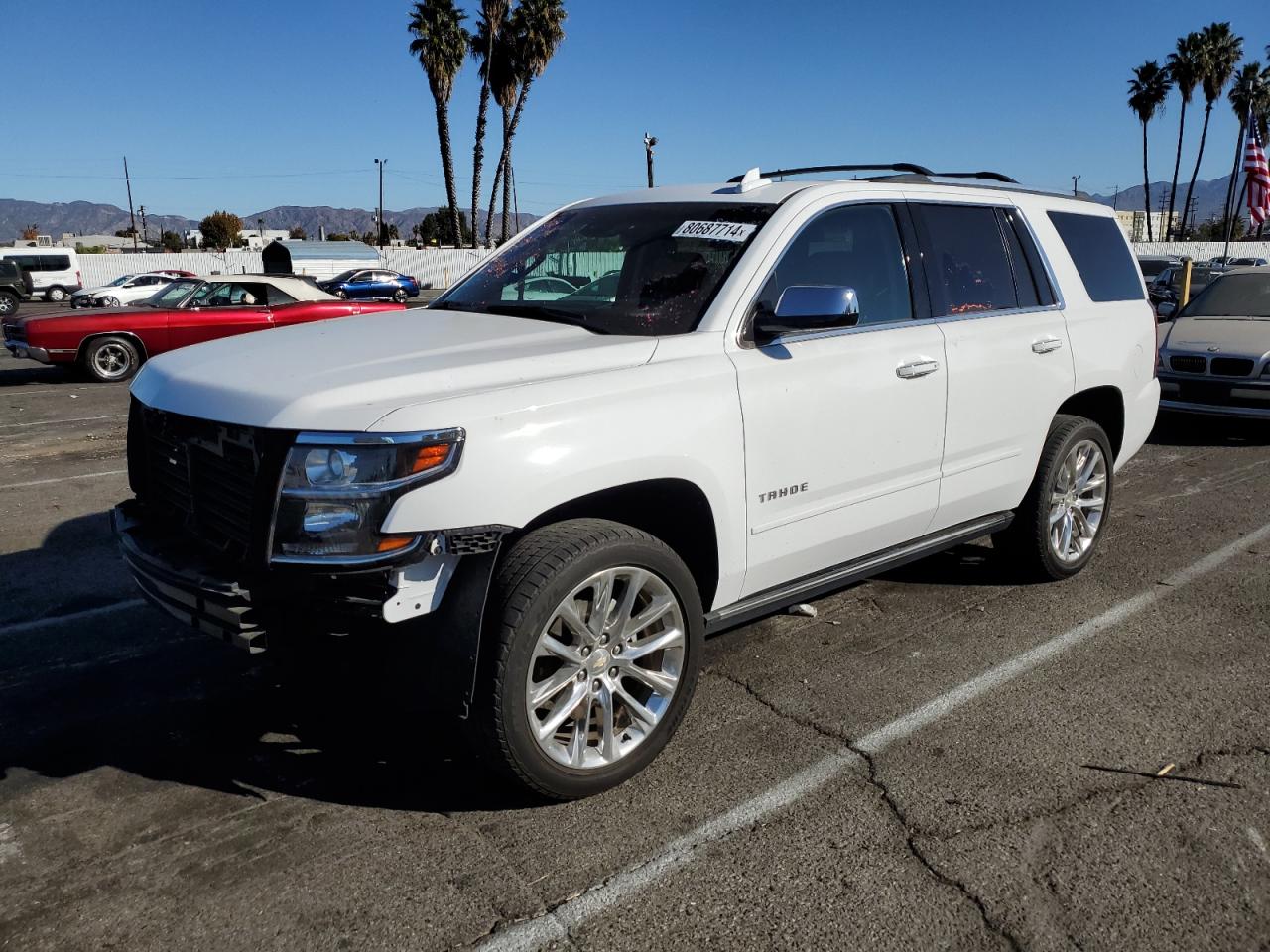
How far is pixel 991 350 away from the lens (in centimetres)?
436

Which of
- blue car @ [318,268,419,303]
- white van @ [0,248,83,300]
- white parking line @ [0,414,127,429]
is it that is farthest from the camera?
white van @ [0,248,83,300]

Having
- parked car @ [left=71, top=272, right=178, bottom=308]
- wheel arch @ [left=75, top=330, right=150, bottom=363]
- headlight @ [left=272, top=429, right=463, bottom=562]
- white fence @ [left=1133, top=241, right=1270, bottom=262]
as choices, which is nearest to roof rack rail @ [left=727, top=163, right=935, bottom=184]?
headlight @ [left=272, top=429, right=463, bottom=562]

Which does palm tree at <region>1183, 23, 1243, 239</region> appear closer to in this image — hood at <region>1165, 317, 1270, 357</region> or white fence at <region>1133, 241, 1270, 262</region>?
white fence at <region>1133, 241, 1270, 262</region>

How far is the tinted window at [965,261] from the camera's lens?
14.1ft

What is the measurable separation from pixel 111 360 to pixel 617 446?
13.0 m

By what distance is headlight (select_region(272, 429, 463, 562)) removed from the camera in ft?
8.84

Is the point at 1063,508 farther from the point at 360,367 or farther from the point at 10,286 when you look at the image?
the point at 10,286

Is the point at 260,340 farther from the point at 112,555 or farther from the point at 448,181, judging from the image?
the point at 448,181

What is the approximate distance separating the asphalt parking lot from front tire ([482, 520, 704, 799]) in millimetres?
177

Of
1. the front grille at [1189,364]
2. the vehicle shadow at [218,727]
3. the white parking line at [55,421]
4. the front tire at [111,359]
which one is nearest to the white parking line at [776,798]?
the vehicle shadow at [218,727]

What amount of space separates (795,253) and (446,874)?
8.03 ft

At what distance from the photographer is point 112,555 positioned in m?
5.75

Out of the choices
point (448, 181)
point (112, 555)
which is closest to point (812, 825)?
point (112, 555)

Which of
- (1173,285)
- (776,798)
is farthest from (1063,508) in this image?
(1173,285)
